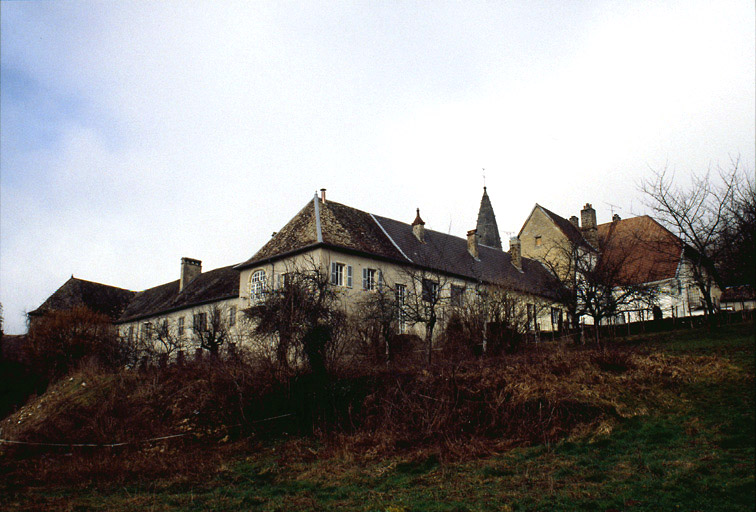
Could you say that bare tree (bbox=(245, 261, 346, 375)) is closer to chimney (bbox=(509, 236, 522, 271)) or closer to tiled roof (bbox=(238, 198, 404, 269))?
tiled roof (bbox=(238, 198, 404, 269))

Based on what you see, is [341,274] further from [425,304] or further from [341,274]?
[425,304]

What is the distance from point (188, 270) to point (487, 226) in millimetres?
31888

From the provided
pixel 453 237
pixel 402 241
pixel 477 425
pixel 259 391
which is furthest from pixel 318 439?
pixel 453 237

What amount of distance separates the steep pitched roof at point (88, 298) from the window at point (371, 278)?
1228 inches

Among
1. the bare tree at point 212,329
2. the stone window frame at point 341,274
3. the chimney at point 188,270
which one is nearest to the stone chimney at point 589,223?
the stone window frame at point 341,274

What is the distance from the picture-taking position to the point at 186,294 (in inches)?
1911

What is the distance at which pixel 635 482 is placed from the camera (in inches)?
389

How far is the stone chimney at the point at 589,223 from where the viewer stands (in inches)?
1986

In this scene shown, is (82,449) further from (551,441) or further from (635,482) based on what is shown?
(635,482)

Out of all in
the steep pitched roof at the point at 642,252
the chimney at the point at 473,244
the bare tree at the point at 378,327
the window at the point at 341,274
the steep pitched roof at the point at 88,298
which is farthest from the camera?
the steep pitched roof at the point at 88,298

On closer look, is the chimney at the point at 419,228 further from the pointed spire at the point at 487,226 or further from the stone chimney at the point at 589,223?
the pointed spire at the point at 487,226

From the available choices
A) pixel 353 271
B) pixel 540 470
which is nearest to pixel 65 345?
pixel 353 271

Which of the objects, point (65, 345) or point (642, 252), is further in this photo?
point (642, 252)

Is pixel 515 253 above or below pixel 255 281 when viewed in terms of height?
above
